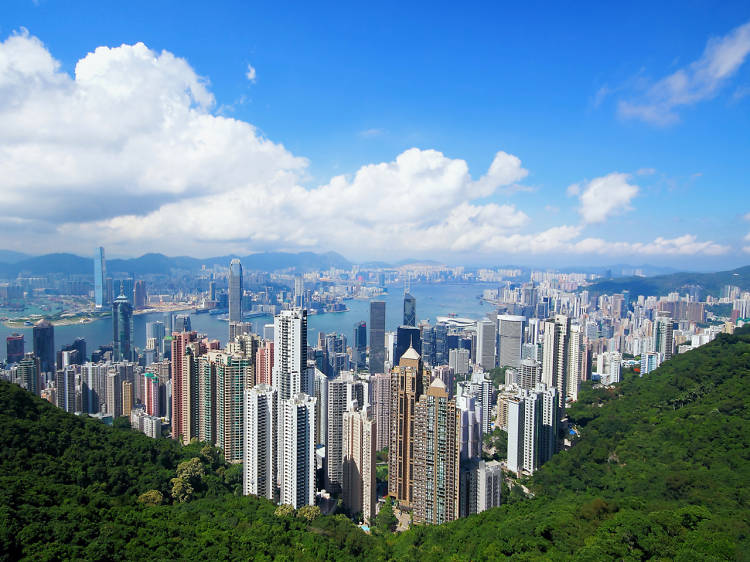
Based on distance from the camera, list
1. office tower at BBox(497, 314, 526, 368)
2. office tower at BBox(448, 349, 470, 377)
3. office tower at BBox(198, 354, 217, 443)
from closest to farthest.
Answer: office tower at BBox(198, 354, 217, 443), office tower at BBox(448, 349, 470, 377), office tower at BBox(497, 314, 526, 368)

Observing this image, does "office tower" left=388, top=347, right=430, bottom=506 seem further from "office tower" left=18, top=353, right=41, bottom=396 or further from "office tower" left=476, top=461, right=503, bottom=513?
"office tower" left=18, top=353, right=41, bottom=396

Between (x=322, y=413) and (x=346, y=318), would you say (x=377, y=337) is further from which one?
(x=322, y=413)

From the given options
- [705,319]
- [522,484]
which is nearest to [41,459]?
[522,484]

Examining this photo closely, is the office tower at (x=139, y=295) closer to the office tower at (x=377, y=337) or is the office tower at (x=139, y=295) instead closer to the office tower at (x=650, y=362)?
the office tower at (x=377, y=337)

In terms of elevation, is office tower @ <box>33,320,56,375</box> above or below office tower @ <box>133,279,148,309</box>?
below

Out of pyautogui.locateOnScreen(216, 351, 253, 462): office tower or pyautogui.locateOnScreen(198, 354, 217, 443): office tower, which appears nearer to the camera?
pyautogui.locateOnScreen(216, 351, 253, 462): office tower

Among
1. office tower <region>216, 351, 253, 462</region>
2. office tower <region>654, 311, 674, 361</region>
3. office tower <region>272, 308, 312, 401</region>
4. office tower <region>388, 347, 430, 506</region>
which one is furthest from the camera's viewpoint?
office tower <region>654, 311, 674, 361</region>

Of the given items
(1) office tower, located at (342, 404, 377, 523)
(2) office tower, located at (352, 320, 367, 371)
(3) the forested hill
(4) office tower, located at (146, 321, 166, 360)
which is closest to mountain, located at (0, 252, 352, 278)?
(4) office tower, located at (146, 321, 166, 360)
